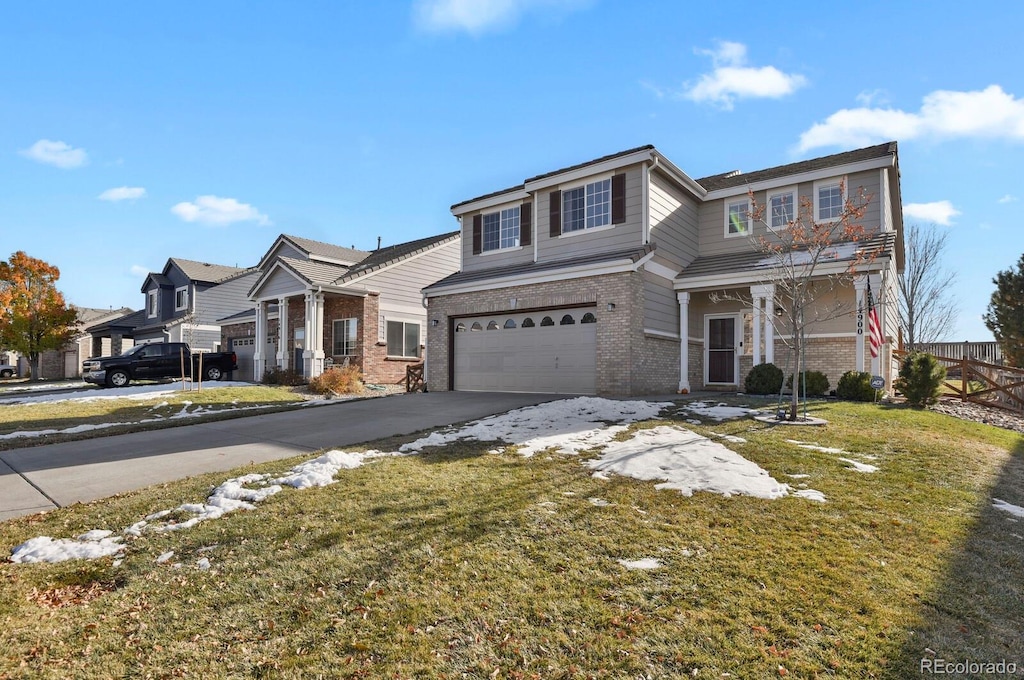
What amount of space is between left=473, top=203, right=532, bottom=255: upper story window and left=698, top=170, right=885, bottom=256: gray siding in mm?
5441

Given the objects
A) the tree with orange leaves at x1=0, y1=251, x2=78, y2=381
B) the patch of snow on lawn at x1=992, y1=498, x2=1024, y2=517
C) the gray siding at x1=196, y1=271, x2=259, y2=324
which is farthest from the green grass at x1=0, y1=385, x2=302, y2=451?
the tree with orange leaves at x1=0, y1=251, x2=78, y2=381

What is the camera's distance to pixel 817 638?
2.92 meters

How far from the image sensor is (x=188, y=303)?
29766mm

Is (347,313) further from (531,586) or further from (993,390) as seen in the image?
(993,390)

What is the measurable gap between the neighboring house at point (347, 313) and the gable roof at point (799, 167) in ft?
38.3

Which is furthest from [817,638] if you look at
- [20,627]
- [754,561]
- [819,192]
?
[819,192]

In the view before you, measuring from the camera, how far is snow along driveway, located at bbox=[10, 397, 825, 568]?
451 centimetres

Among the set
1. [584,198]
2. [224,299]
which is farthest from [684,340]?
[224,299]

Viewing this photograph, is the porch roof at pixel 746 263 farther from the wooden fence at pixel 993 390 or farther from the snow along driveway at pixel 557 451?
the snow along driveway at pixel 557 451

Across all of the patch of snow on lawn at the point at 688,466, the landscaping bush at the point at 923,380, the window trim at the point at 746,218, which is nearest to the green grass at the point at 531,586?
the patch of snow on lawn at the point at 688,466

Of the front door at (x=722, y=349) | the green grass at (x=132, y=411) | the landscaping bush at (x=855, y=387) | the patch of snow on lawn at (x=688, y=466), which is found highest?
the front door at (x=722, y=349)

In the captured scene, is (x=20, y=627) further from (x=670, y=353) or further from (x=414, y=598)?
(x=670, y=353)

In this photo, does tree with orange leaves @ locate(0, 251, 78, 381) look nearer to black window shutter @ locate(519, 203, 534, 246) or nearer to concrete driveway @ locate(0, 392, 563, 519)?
concrete driveway @ locate(0, 392, 563, 519)

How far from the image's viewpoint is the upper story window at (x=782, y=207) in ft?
48.2
